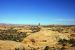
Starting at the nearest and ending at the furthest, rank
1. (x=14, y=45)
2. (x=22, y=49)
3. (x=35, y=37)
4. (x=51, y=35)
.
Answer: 1. (x=22, y=49)
2. (x=14, y=45)
3. (x=35, y=37)
4. (x=51, y=35)

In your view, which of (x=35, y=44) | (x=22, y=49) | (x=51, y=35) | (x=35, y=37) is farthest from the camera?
(x=51, y=35)

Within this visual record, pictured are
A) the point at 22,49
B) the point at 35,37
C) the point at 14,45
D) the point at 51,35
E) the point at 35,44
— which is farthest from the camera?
the point at 51,35

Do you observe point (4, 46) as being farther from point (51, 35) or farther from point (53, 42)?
point (51, 35)

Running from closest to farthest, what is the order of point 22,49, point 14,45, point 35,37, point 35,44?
point 22,49
point 14,45
point 35,44
point 35,37

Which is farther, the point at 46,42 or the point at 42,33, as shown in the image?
the point at 42,33

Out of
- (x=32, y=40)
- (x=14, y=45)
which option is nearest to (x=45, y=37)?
(x=32, y=40)

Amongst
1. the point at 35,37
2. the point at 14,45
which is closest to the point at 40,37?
the point at 35,37

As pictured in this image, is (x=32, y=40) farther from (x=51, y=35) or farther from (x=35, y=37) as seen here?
(x=51, y=35)

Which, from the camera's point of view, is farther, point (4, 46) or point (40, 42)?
point (40, 42)
